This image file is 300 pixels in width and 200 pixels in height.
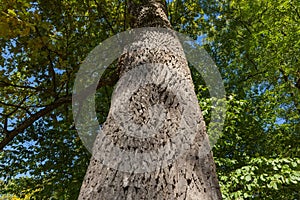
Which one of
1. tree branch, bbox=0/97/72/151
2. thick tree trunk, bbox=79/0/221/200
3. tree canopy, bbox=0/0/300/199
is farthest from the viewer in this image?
tree canopy, bbox=0/0/300/199

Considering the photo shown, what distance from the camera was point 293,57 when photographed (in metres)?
7.05

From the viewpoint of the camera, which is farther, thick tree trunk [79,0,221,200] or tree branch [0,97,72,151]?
tree branch [0,97,72,151]

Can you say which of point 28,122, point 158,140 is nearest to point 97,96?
point 28,122

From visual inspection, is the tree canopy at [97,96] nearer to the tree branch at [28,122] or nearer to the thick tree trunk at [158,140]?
the tree branch at [28,122]

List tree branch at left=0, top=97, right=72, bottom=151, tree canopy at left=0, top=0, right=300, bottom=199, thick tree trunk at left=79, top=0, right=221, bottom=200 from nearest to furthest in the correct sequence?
thick tree trunk at left=79, top=0, right=221, bottom=200 → tree branch at left=0, top=97, right=72, bottom=151 → tree canopy at left=0, top=0, right=300, bottom=199

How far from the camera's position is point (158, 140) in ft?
5.34

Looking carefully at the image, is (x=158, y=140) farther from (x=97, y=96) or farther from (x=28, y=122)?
(x=97, y=96)

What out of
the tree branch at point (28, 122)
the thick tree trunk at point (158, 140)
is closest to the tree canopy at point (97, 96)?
the tree branch at point (28, 122)

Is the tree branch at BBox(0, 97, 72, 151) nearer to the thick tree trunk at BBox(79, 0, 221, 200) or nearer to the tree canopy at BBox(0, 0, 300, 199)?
the tree canopy at BBox(0, 0, 300, 199)

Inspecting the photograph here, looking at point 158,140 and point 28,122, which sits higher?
point 28,122

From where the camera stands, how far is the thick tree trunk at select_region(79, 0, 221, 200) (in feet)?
4.46

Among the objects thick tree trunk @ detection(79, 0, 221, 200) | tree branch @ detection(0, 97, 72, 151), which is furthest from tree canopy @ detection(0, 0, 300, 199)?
thick tree trunk @ detection(79, 0, 221, 200)

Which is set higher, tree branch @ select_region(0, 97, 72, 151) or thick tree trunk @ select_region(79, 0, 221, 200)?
tree branch @ select_region(0, 97, 72, 151)

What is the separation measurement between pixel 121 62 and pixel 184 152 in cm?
148
